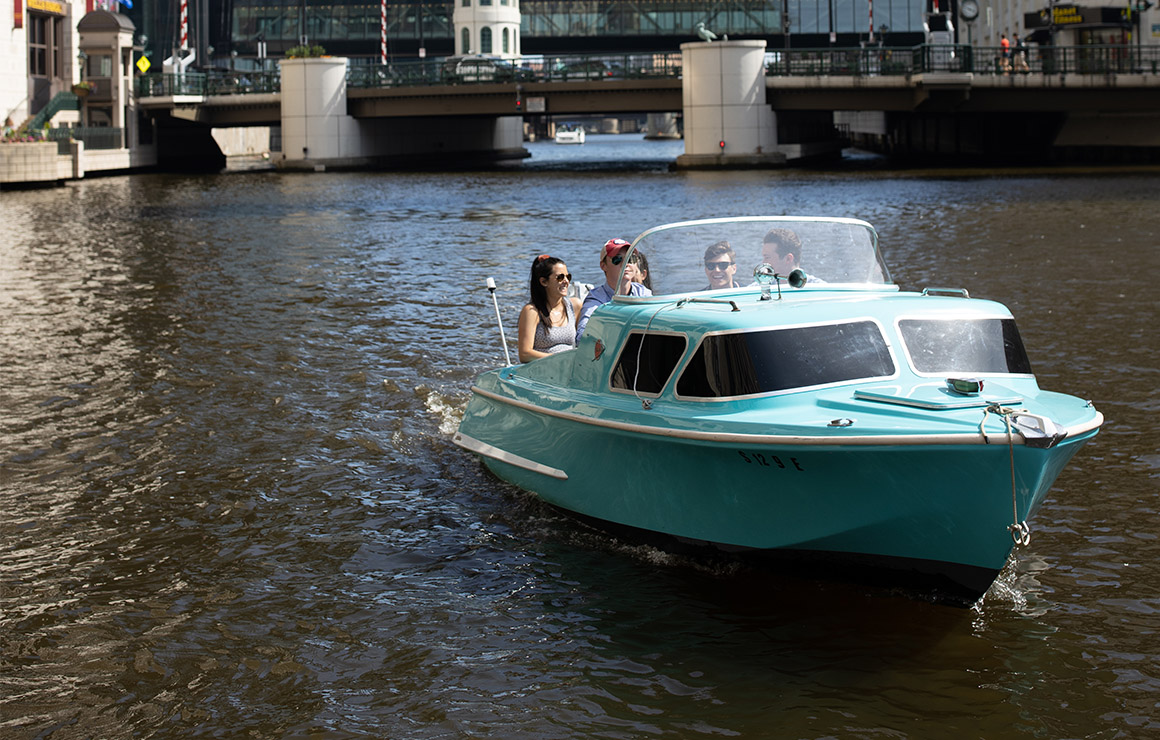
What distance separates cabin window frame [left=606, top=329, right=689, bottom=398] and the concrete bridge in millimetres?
52161

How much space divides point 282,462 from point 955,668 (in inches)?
243

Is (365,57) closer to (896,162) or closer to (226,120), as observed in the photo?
(226,120)

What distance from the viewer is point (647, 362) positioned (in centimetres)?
841

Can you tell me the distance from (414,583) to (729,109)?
191ft

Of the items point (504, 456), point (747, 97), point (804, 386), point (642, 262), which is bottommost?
point (504, 456)

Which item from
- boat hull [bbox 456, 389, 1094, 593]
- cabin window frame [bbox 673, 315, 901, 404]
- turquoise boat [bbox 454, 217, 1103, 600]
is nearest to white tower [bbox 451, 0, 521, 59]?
turquoise boat [bbox 454, 217, 1103, 600]

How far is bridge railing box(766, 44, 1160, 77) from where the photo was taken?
184 ft

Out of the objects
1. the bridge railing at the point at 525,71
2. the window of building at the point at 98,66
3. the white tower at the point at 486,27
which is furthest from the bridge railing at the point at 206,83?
the white tower at the point at 486,27

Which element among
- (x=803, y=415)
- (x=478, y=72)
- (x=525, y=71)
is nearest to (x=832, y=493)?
(x=803, y=415)

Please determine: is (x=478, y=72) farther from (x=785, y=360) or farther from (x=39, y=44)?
(x=785, y=360)

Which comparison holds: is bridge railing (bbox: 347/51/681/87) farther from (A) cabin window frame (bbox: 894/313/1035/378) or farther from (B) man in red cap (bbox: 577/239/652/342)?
(A) cabin window frame (bbox: 894/313/1035/378)

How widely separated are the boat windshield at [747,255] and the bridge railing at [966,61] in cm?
5133

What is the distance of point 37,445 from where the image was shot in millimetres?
11719

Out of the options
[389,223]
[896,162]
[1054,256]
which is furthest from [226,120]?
[1054,256]
